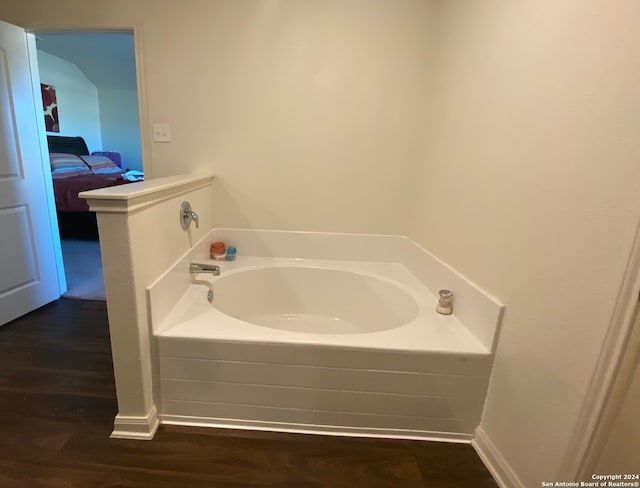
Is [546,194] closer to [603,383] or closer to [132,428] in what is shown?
[603,383]

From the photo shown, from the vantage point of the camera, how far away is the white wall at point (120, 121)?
6105 millimetres

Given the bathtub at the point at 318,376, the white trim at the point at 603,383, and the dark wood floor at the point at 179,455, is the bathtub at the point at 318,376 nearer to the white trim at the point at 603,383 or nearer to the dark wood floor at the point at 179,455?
the dark wood floor at the point at 179,455

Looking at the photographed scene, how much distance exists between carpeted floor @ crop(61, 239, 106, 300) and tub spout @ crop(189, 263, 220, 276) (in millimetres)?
1194

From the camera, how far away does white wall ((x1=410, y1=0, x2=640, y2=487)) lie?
2.77ft

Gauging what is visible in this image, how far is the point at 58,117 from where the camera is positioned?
209 inches

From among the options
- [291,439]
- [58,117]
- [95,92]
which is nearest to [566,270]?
[291,439]

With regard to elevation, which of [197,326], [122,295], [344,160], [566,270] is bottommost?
[197,326]

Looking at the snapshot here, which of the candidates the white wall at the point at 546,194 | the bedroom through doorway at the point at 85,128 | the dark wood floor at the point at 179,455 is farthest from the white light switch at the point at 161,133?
the white wall at the point at 546,194

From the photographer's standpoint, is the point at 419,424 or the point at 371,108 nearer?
the point at 419,424

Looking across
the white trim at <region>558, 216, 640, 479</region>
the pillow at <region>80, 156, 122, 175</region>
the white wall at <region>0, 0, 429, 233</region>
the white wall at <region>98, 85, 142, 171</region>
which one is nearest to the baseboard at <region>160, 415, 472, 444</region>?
the white trim at <region>558, 216, 640, 479</region>

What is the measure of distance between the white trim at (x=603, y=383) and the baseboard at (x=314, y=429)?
50 centimetres

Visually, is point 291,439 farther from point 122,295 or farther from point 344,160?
point 344,160

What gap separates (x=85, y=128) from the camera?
232 inches

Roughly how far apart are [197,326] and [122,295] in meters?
0.32
